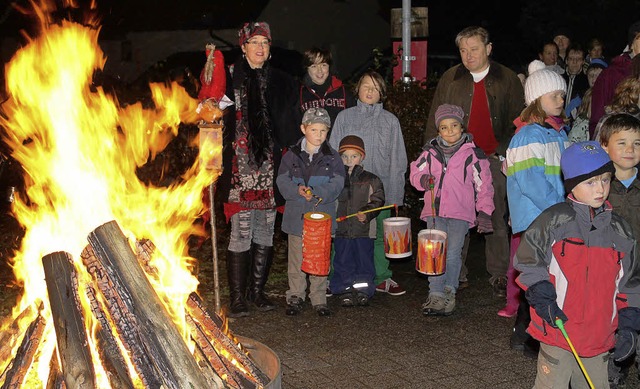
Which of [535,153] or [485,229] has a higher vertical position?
[535,153]

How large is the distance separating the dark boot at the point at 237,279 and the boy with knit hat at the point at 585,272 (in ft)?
10.7

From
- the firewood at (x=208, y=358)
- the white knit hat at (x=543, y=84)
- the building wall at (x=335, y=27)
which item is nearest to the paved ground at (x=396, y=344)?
the firewood at (x=208, y=358)

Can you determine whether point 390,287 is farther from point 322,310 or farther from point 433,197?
point 433,197

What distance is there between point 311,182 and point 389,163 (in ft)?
3.32

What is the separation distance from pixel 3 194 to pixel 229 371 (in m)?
8.01

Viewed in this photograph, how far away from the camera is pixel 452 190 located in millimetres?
7660

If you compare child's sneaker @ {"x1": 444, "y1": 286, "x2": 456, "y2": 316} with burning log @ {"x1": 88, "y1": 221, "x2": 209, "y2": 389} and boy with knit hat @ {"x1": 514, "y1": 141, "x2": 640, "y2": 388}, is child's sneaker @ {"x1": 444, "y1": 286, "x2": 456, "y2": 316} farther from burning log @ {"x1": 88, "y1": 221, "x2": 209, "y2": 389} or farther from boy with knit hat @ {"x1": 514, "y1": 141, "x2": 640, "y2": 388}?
burning log @ {"x1": 88, "y1": 221, "x2": 209, "y2": 389}

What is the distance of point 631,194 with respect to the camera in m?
5.83

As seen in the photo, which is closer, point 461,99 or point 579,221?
point 579,221

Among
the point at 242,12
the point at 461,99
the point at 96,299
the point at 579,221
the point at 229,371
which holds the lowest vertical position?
the point at 229,371

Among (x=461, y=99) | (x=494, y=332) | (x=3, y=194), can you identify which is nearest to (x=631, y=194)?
(x=494, y=332)

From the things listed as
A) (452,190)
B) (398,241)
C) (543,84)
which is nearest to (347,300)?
(398,241)

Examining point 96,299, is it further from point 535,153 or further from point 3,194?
point 3,194

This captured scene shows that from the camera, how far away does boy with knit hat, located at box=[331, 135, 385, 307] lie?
8.03 metres
